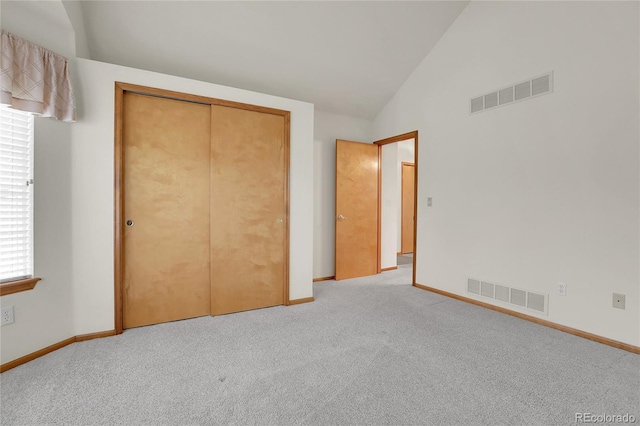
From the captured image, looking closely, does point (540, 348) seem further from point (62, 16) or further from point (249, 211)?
point (62, 16)

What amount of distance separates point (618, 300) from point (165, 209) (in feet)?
13.1

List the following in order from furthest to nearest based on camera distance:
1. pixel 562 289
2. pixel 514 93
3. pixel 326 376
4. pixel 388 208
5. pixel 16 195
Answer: pixel 388 208, pixel 514 93, pixel 562 289, pixel 16 195, pixel 326 376

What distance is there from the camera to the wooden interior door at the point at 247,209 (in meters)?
2.78

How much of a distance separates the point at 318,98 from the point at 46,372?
150 inches

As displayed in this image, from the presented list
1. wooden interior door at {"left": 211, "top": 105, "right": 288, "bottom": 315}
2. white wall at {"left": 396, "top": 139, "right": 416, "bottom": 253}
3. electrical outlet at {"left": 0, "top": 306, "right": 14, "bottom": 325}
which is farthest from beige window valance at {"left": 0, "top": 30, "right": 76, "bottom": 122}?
white wall at {"left": 396, "top": 139, "right": 416, "bottom": 253}

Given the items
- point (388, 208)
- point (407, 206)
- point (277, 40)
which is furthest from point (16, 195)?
point (407, 206)

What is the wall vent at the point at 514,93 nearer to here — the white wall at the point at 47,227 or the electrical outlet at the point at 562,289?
the electrical outlet at the point at 562,289

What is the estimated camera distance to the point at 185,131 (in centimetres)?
266

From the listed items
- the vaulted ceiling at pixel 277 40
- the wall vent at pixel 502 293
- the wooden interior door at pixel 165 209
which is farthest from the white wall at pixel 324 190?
the wall vent at pixel 502 293

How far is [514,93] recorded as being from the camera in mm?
2846

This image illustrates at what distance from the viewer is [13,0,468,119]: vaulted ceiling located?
8.28 ft

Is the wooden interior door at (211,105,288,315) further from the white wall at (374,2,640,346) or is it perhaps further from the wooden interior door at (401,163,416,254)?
the wooden interior door at (401,163,416,254)

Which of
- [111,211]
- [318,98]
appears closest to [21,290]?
[111,211]

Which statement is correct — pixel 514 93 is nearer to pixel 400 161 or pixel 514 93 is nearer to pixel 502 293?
pixel 502 293
